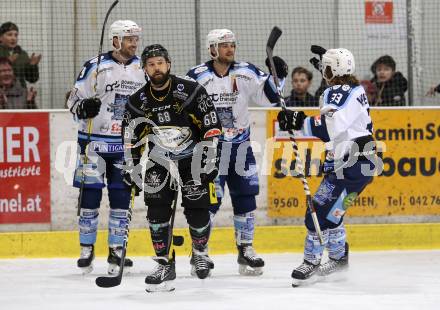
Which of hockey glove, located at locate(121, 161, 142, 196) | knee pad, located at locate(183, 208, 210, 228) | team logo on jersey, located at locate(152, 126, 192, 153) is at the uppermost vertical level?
team logo on jersey, located at locate(152, 126, 192, 153)

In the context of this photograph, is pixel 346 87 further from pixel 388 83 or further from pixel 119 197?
pixel 388 83

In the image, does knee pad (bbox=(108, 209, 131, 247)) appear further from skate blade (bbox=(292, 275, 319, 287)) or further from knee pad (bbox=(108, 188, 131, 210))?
skate blade (bbox=(292, 275, 319, 287))

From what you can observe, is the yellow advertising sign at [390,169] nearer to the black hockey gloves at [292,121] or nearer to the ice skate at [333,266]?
the ice skate at [333,266]

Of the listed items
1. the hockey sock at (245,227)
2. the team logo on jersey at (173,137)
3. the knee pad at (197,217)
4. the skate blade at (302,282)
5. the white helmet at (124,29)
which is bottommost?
the skate blade at (302,282)

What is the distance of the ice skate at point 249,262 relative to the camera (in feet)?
21.4

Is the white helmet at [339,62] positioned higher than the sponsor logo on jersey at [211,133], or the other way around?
the white helmet at [339,62]

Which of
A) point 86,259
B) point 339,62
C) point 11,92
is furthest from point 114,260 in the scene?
point 11,92

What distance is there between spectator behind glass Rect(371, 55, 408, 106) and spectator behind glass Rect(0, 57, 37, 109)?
8.95 ft

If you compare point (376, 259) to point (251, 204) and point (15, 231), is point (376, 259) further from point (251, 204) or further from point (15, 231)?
point (15, 231)

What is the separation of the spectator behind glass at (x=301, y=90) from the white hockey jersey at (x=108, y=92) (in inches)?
73.8

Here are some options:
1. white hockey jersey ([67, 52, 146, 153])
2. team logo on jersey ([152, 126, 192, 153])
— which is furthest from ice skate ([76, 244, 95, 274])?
team logo on jersey ([152, 126, 192, 153])

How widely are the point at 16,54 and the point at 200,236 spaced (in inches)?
121

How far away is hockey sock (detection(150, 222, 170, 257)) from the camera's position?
224 inches

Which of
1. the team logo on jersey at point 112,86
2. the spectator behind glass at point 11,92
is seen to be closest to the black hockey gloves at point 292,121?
the team logo on jersey at point 112,86
